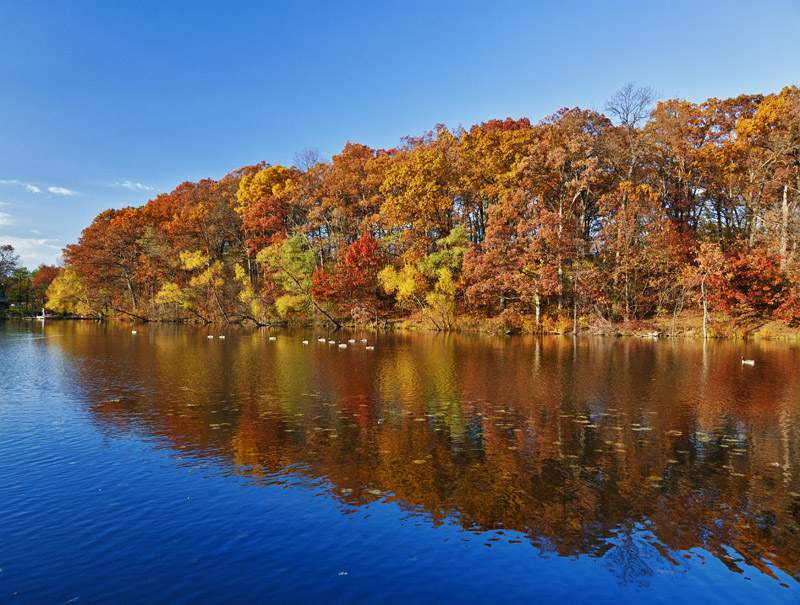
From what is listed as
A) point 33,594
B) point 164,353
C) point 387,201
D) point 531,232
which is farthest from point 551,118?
point 33,594

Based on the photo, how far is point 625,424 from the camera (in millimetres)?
15148

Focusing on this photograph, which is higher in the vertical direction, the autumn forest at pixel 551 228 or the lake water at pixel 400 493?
the autumn forest at pixel 551 228

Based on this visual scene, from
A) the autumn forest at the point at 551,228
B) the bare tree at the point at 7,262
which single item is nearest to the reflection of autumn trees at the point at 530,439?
the autumn forest at the point at 551,228

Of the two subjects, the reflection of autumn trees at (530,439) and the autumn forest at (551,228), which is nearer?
the reflection of autumn trees at (530,439)

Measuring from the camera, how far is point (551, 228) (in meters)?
52.9

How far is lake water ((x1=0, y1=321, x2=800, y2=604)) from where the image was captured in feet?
22.2

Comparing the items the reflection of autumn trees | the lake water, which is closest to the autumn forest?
the reflection of autumn trees

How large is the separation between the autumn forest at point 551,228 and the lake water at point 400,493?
32.8 meters

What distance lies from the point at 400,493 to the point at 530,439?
512 cm

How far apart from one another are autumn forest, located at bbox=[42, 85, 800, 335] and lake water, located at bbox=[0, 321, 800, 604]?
108 ft

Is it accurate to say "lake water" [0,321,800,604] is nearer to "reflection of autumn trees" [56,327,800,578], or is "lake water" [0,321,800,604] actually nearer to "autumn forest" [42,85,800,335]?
"reflection of autumn trees" [56,327,800,578]

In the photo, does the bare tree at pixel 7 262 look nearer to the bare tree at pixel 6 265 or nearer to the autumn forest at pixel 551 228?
the bare tree at pixel 6 265

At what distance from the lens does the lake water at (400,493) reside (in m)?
6.78

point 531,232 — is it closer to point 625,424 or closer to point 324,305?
point 324,305
